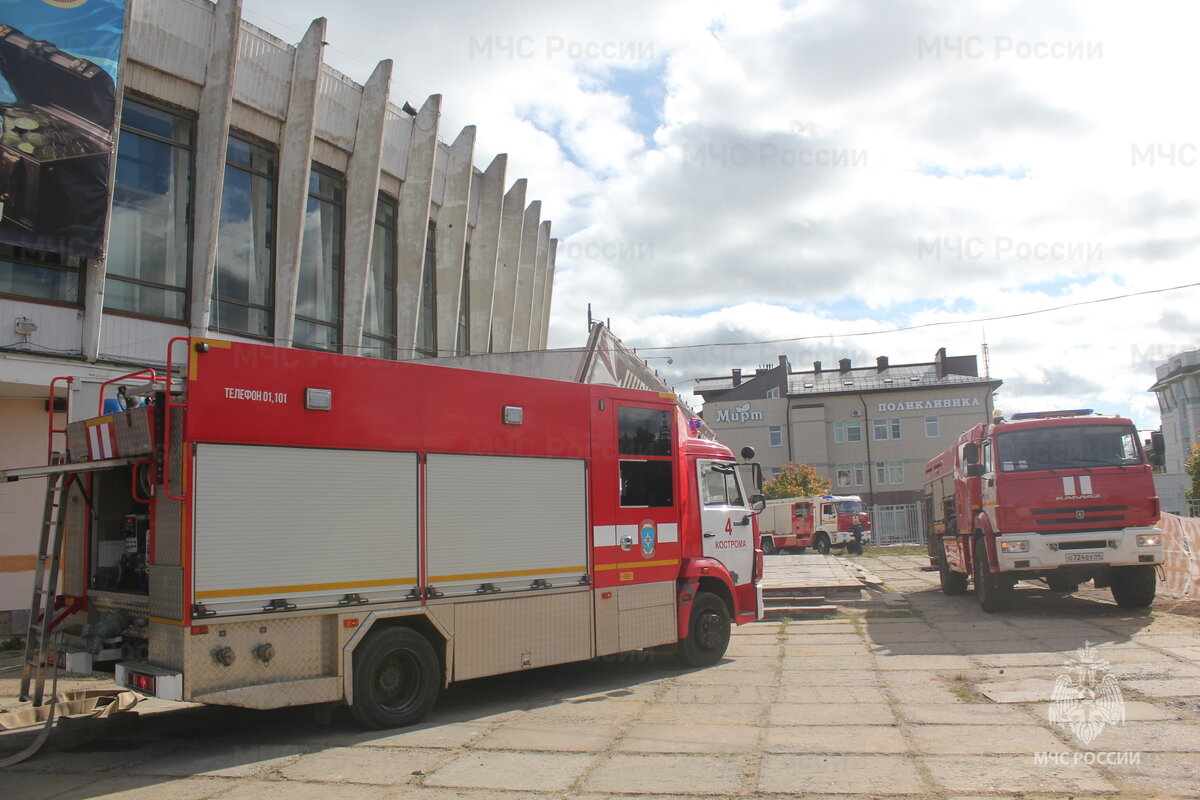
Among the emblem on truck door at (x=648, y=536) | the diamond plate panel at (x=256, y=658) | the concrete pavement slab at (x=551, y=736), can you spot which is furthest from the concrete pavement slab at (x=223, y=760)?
the emblem on truck door at (x=648, y=536)

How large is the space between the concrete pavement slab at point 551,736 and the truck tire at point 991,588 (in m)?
8.27

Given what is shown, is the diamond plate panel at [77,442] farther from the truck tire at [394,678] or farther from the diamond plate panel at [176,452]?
the truck tire at [394,678]

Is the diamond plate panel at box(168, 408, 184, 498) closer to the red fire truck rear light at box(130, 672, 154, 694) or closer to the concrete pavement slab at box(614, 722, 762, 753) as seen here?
the red fire truck rear light at box(130, 672, 154, 694)

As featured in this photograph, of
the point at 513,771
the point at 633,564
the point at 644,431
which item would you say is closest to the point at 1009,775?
the point at 513,771

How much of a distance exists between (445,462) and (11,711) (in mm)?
4161

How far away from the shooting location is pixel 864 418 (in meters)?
58.7

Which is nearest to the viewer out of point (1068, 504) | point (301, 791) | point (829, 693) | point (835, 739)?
point (301, 791)

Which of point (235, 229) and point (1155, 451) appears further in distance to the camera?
point (235, 229)

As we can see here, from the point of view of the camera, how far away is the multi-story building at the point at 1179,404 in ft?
164

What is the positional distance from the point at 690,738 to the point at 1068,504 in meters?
7.80

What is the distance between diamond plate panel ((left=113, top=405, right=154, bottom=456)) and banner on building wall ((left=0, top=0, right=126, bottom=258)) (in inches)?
262

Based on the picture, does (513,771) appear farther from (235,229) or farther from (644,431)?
(235,229)

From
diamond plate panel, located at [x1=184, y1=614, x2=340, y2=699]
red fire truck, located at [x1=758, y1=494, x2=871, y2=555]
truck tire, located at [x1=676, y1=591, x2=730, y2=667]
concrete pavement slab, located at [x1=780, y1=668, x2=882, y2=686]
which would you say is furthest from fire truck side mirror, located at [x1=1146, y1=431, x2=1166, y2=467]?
red fire truck, located at [x1=758, y1=494, x2=871, y2=555]

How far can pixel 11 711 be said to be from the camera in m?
7.36
